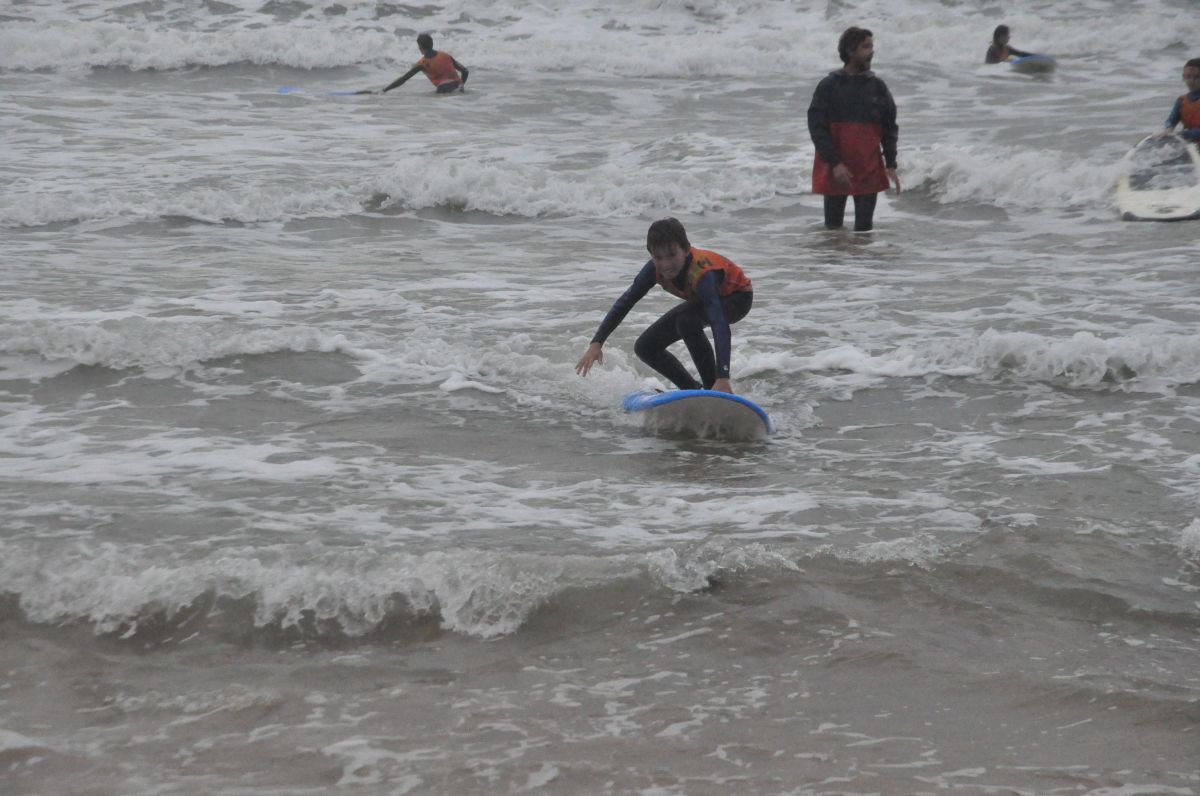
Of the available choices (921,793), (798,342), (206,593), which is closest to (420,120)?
(798,342)

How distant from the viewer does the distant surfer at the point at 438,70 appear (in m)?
18.1

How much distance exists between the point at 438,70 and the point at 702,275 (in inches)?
517

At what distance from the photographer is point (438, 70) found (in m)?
18.2

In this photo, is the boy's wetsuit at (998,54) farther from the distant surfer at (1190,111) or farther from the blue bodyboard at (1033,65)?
the distant surfer at (1190,111)

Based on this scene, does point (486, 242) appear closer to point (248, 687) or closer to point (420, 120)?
point (420, 120)

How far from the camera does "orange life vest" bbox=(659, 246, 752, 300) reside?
605 centimetres

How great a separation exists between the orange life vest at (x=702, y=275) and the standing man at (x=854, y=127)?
11.4ft

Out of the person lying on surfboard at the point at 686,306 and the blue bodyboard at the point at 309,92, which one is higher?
the blue bodyboard at the point at 309,92

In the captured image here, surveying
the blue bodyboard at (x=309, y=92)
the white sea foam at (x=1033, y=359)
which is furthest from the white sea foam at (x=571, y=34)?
the white sea foam at (x=1033, y=359)

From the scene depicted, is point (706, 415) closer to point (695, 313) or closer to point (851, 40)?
point (695, 313)

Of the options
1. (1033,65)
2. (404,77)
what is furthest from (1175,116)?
(404,77)

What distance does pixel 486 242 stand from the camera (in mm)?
10695

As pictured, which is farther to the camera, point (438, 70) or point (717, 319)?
point (438, 70)

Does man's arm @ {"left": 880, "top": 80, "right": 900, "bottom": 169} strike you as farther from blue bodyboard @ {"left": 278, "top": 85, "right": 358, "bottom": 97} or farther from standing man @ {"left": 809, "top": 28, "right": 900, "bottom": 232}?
blue bodyboard @ {"left": 278, "top": 85, "right": 358, "bottom": 97}
